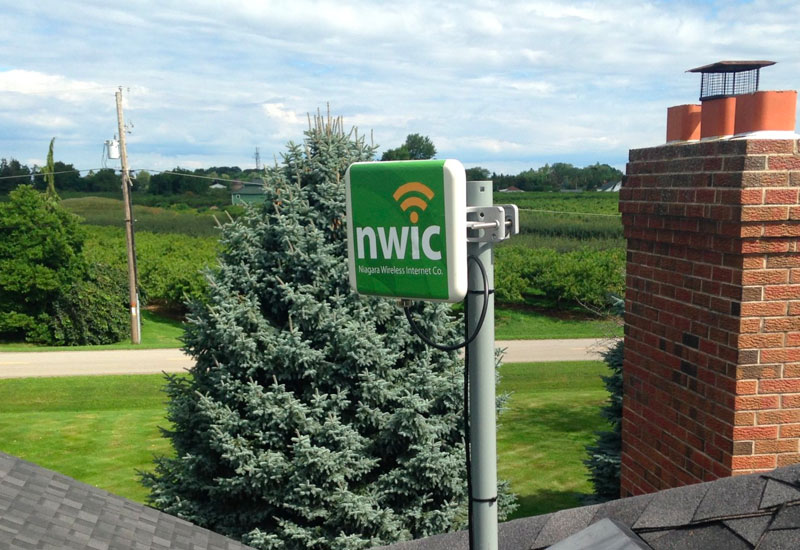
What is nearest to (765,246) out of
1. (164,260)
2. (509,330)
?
(509,330)

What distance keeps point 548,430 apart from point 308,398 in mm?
10092

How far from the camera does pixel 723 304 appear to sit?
3.66 metres

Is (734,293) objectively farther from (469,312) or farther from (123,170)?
(123,170)

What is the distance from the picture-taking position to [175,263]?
31.7 m

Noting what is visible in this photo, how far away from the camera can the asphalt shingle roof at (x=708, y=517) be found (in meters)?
2.59

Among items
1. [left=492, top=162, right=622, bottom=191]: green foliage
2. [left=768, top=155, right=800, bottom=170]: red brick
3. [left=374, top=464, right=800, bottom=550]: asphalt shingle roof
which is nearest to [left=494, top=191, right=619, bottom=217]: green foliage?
[left=492, top=162, right=622, bottom=191]: green foliage

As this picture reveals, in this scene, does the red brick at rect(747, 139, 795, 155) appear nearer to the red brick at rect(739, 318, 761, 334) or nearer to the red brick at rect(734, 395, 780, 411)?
the red brick at rect(739, 318, 761, 334)

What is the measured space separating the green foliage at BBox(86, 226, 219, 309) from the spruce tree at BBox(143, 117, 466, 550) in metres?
19.2

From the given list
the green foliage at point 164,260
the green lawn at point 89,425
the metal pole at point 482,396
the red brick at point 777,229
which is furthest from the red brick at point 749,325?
the green foliage at point 164,260

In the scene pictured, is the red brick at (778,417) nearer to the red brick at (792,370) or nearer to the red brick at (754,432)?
the red brick at (754,432)

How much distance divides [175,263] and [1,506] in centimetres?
2818

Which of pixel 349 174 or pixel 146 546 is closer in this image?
pixel 349 174

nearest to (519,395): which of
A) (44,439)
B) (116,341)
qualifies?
(44,439)

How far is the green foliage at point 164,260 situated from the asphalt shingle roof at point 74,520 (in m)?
21.4
